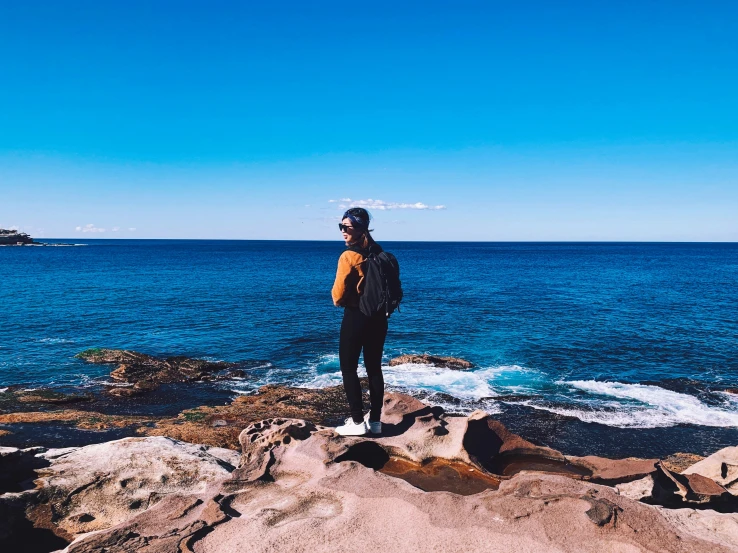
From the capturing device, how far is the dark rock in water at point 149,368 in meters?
19.8

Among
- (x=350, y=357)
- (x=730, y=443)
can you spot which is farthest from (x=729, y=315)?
(x=350, y=357)

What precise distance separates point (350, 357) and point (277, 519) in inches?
100

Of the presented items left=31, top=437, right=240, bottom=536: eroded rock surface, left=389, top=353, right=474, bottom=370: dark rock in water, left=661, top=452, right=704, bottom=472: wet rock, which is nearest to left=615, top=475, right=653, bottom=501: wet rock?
left=31, top=437, right=240, bottom=536: eroded rock surface

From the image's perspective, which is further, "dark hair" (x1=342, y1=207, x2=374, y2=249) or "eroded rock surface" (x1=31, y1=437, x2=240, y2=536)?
"dark hair" (x1=342, y1=207, x2=374, y2=249)

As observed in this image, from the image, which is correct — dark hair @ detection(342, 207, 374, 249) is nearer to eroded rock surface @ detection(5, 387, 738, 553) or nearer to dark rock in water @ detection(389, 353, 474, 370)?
eroded rock surface @ detection(5, 387, 738, 553)

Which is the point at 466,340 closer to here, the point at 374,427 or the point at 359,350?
the point at 374,427

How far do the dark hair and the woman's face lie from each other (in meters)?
0.05

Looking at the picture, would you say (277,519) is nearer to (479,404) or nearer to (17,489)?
(17,489)

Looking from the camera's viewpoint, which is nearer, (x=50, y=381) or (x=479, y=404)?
(x=479, y=404)

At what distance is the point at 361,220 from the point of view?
6.68 m

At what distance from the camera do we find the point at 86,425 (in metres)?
12.7

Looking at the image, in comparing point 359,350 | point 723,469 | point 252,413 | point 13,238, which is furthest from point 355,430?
point 13,238

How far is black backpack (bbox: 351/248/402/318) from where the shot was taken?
21.3 ft

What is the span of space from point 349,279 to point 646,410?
15.2m
